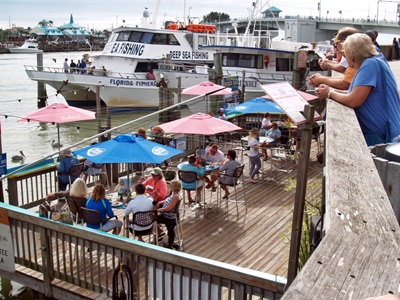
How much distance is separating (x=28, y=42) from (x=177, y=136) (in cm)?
9285

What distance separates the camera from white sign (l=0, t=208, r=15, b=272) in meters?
6.22

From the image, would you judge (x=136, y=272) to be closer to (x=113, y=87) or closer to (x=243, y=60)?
(x=243, y=60)

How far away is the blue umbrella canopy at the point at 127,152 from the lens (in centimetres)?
783

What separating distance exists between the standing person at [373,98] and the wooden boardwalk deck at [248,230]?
3085 millimetres

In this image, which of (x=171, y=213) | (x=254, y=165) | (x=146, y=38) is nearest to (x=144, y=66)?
(x=146, y=38)

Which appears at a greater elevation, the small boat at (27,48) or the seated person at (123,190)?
the small boat at (27,48)

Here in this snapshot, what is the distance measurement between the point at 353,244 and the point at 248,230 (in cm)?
646

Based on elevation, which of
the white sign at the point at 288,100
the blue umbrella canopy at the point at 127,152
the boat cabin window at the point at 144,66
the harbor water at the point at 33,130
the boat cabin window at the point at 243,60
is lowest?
the harbor water at the point at 33,130

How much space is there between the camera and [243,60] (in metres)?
25.9

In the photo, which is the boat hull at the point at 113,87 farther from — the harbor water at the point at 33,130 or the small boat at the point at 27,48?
the small boat at the point at 27,48

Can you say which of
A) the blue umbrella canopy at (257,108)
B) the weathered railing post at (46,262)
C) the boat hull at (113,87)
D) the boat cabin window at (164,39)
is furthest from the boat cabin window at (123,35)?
the weathered railing post at (46,262)

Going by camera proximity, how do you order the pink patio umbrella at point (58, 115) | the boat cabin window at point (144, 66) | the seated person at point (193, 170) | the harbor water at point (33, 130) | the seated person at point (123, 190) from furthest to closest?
the boat cabin window at point (144, 66) < the harbor water at point (33, 130) < the pink patio umbrella at point (58, 115) < the seated person at point (193, 170) < the seated person at point (123, 190)

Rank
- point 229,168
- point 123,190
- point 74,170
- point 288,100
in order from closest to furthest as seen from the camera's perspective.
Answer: point 288,100 → point 123,190 → point 229,168 → point 74,170

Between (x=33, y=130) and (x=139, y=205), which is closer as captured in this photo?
(x=139, y=205)
